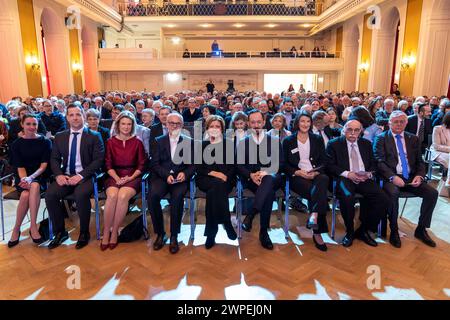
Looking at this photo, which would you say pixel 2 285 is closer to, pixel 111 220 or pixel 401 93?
pixel 111 220

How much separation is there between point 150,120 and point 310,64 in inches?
543

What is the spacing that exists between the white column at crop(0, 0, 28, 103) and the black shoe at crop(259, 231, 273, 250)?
944 centimetres

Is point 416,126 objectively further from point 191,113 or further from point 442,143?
point 191,113

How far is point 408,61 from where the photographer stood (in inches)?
424

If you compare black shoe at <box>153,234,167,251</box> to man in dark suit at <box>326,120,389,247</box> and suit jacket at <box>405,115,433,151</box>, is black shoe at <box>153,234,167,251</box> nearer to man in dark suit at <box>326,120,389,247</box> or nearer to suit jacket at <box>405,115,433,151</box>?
man in dark suit at <box>326,120,389,247</box>

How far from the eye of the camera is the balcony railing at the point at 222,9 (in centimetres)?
1764

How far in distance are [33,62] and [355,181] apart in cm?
1087

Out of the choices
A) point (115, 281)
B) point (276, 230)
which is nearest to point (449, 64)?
point (276, 230)

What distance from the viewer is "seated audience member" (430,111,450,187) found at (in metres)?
4.33

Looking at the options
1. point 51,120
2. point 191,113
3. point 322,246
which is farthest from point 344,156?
point 51,120

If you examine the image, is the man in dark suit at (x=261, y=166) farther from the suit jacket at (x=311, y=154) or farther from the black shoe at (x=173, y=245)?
the black shoe at (x=173, y=245)

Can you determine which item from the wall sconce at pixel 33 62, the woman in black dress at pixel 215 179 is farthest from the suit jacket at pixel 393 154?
the wall sconce at pixel 33 62

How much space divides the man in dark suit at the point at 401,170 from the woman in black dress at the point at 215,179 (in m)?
1.58

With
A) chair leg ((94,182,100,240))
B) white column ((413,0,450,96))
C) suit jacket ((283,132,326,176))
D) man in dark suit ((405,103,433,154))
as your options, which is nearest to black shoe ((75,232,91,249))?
chair leg ((94,182,100,240))
